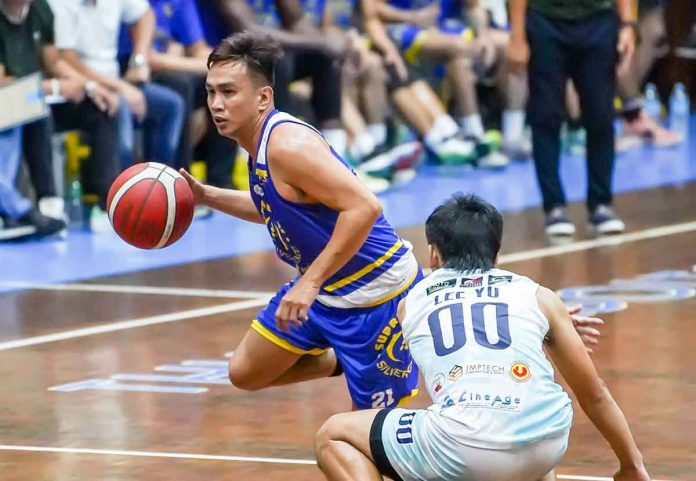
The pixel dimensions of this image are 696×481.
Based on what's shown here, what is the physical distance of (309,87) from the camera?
14430mm

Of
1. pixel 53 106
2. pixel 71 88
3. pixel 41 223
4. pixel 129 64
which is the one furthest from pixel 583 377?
pixel 129 64

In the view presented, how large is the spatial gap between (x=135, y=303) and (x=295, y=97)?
5.09 metres

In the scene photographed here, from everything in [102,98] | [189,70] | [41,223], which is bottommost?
[41,223]

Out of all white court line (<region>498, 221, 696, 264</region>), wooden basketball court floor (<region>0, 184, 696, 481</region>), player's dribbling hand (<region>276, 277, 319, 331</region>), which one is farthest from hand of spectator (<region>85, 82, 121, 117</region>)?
player's dribbling hand (<region>276, 277, 319, 331</region>)

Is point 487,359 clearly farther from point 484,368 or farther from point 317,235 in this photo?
point 317,235

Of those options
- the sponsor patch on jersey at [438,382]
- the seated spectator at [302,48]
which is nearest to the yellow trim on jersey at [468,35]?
the seated spectator at [302,48]

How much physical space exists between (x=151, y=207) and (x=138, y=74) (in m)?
6.13

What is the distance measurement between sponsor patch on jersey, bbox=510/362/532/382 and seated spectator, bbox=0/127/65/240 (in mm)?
7523

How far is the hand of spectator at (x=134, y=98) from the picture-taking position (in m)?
12.0

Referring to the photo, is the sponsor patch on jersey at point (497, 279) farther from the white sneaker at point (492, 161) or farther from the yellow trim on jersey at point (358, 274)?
the white sneaker at point (492, 161)

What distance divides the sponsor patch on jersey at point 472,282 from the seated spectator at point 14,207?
287 inches

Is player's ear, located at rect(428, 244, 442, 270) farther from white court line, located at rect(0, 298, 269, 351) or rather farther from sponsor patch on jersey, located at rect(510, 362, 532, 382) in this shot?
white court line, located at rect(0, 298, 269, 351)

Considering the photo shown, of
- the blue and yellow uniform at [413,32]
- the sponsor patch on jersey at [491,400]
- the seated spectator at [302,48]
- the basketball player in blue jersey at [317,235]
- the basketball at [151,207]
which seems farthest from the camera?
the blue and yellow uniform at [413,32]

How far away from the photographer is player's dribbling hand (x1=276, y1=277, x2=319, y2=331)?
5.31 m
